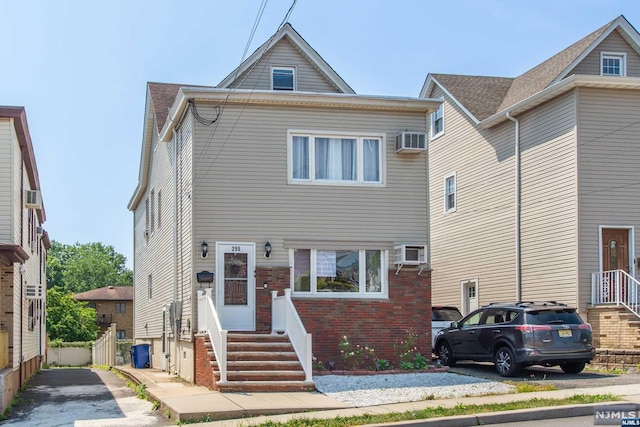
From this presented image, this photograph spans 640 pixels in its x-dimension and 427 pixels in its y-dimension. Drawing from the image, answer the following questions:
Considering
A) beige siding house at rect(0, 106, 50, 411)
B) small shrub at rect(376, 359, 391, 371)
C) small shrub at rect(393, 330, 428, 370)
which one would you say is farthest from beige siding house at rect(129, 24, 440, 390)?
beige siding house at rect(0, 106, 50, 411)

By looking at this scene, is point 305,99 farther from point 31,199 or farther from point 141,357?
point 141,357

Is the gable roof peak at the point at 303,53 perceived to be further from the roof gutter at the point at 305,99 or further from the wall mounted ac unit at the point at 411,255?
the wall mounted ac unit at the point at 411,255

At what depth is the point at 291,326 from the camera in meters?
17.2

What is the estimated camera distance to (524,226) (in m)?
24.1

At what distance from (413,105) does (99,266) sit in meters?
89.1

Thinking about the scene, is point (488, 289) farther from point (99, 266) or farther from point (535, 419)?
point (99, 266)

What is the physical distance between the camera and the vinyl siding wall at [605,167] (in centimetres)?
2147

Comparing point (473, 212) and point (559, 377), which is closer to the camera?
point (559, 377)

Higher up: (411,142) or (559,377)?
(411,142)

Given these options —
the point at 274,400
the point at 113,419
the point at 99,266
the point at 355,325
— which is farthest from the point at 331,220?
the point at 99,266

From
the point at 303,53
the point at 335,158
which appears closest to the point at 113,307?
the point at 303,53

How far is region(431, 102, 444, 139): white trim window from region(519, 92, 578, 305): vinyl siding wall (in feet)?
18.2

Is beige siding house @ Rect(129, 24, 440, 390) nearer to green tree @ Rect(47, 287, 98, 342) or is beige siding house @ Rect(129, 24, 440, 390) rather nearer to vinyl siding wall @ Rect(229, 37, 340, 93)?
vinyl siding wall @ Rect(229, 37, 340, 93)

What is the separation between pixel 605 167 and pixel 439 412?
1162 centimetres
